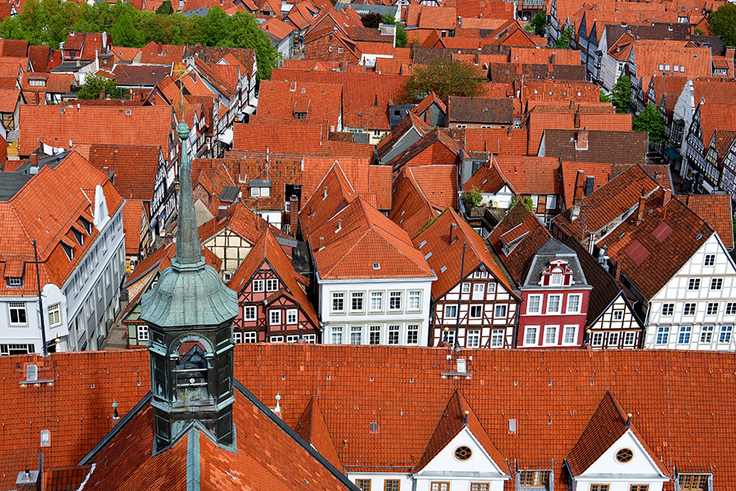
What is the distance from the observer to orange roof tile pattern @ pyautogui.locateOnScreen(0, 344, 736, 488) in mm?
43219

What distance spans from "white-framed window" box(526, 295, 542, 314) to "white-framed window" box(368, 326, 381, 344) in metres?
10.4

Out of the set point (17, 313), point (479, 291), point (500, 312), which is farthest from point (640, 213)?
point (17, 313)

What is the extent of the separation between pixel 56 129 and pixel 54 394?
184ft

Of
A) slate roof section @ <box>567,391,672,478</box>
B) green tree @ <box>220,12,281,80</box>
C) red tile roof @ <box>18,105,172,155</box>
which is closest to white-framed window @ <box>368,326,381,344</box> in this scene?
slate roof section @ <box>567,391,672,478</box>

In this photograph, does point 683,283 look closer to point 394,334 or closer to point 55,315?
point 394,334

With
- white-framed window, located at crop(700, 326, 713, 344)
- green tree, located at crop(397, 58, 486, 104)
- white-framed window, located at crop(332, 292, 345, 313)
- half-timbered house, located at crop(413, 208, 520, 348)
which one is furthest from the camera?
green tree, located at crop(397, 58, 486, 104)

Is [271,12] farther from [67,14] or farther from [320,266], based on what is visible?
[320,266]

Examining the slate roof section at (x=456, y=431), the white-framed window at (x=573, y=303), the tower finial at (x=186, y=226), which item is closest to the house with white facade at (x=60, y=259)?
the slate roof section at (x=456, y=431)

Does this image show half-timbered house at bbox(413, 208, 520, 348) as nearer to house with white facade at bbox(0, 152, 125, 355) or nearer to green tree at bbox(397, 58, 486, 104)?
house with white facade at bbox(0, 152, 125, 355)

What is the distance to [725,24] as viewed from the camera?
168 meters

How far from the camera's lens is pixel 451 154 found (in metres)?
89.8

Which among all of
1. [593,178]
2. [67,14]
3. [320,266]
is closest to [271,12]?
[67,14]

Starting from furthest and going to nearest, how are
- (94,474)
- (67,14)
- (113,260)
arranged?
(67,14)
(113,260)
(94,474)

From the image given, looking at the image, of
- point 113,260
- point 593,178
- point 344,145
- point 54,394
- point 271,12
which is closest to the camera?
point 54,394
